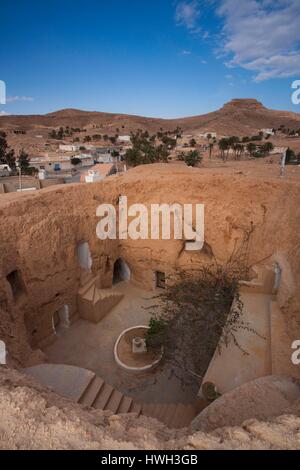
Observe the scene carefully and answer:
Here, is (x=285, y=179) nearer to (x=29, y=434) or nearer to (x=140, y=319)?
(x=140, y=319)

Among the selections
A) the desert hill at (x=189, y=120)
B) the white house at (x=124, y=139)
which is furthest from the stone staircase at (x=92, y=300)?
the desert hill at (x=189, y=120)

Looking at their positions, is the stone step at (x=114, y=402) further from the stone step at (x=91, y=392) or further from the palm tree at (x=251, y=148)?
the palm tree at (x=251, y=148)

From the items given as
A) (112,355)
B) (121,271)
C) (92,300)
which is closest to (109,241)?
(121,271)

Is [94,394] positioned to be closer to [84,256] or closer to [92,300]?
[92,300]

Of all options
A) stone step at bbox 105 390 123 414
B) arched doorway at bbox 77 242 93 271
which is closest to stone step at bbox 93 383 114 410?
stone step at bbox 105 390 123 414

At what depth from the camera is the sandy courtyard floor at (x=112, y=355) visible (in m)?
9.83

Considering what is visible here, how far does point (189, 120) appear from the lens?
11894cm

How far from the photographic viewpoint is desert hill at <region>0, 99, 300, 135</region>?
93.1m

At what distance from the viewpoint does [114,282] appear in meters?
16.4

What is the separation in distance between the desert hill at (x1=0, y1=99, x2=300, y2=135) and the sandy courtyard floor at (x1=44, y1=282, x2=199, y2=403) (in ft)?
274

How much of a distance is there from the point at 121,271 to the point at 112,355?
Answer: 6.27 m

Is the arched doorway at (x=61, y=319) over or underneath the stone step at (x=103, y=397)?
underneath

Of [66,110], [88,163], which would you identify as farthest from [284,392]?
[66,110]

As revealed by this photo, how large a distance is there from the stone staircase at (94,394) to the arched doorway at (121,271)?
849 centimetres
